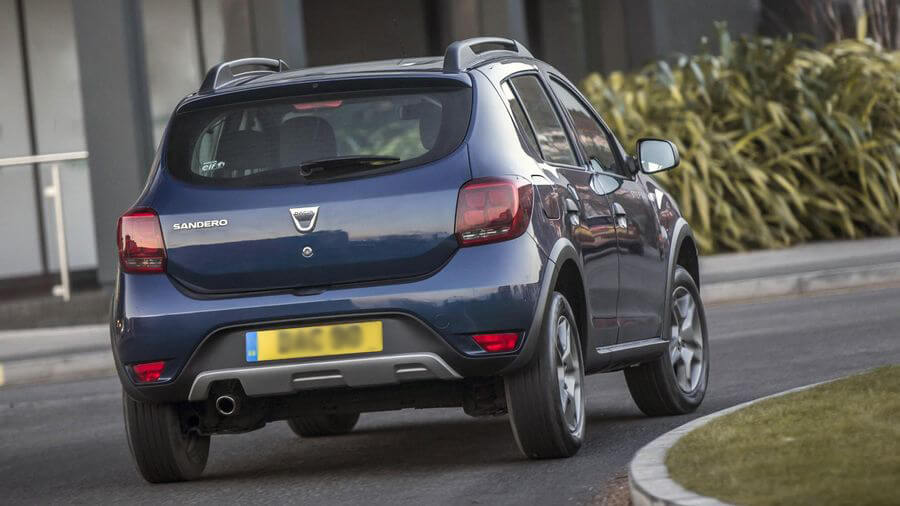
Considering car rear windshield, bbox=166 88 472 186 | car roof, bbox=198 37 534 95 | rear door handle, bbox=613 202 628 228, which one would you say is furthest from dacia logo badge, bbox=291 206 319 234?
rear door handle, bbox=613 202 628 228

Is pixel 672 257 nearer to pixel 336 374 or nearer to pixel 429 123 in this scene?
pixel 429 123

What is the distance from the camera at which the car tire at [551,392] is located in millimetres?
6816

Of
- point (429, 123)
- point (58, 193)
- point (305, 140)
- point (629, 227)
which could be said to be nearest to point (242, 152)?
point (305, 140)

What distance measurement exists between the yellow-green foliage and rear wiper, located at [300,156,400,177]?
39.5ft

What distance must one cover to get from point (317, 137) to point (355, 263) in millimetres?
591

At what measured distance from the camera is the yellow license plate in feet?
21.9

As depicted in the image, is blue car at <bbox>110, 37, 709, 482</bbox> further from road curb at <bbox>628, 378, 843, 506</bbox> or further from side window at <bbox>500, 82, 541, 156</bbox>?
road curb at <bbox>628, 378, 843, 506</bbox>

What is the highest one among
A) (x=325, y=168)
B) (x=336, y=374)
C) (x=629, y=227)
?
(x=325, y=168)

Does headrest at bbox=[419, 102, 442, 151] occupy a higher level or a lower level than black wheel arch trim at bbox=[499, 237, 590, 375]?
higher

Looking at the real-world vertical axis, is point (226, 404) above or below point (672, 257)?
below

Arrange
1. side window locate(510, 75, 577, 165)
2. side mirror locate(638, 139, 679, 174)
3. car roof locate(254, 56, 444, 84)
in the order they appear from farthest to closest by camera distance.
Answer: side mirror locate(638, 139, 679, 174) < side window locate(510, 75, 577, 165) < car roof locate(254, 56, 444, 84)

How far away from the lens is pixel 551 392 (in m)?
6.84

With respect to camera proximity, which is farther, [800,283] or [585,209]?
[800,283]

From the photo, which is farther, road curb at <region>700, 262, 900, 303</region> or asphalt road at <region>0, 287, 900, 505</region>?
road curb at <region>700, 262, 900, 303</region>
